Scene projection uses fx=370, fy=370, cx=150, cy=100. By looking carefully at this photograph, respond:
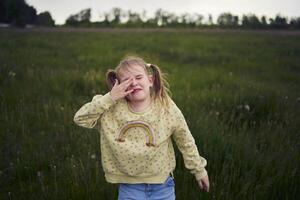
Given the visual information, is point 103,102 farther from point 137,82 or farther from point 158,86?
point 158,86

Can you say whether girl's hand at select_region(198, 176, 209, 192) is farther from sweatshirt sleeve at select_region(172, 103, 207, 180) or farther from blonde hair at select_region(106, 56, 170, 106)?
blonde hair at select_region(106, 56, 170, 106)

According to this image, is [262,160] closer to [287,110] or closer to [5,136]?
[287,110]

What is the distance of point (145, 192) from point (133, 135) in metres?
0.36

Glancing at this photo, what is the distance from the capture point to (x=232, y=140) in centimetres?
348

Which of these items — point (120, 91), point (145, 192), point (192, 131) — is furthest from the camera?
point (192, 131)

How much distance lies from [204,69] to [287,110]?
3.06 m

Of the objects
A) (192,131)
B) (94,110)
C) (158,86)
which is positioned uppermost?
(158,86)

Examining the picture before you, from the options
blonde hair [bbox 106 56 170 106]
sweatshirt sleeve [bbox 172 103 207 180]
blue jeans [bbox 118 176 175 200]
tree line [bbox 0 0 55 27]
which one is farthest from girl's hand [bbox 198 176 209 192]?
tree line [bbox 0 0 55 27]

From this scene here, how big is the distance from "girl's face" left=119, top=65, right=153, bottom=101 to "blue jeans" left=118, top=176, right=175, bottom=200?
19.9 inches

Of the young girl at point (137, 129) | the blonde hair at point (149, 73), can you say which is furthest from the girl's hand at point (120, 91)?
the blonde hair at point (149, 73)

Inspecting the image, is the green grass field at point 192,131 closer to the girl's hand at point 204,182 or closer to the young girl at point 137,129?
the girl's hand at point 204,182

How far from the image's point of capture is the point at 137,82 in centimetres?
202

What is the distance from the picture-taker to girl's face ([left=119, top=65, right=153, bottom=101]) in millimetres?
1997

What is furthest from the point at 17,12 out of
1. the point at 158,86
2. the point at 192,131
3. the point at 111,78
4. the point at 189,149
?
the point at 189,149
